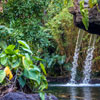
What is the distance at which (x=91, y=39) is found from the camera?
13273 mm

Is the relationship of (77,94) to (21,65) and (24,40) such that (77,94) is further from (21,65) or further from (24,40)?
(21,65)

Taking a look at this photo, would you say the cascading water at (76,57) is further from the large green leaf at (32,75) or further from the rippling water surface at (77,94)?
the large green leaf at (32,75)

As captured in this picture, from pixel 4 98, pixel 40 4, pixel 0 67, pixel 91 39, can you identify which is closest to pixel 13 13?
pixel 40 4

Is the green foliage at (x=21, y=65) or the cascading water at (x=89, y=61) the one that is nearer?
the green foliage at (x=21, y=65)

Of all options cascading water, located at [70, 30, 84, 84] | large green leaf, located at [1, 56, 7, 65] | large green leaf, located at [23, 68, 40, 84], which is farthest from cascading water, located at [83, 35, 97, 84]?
large green leaf, located at [1, 56, 7, 65]

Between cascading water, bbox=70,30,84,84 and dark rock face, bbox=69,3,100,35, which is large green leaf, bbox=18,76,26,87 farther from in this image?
cascading water, bbox=70,30,84,84

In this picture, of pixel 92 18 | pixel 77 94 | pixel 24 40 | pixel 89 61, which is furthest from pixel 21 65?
pixel 89 61

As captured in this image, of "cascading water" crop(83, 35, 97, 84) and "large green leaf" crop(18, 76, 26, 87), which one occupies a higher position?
"large green leaf" crop(18, 76, 26, 87)

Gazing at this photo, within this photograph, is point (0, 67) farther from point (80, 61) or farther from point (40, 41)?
point (80, 61)

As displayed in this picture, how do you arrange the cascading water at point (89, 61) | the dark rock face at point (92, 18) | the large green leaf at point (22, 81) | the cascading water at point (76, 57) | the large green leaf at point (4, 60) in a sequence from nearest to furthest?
the large green leaf at point (4, 60) < the large green leaf at point (22, 81) < the dark rock face at point (92, 18) < the cascading water at point (89, 61) < the cascading water at point (76, 57)

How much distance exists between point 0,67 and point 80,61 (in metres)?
10.3

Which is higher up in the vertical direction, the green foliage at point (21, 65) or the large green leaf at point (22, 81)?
the green foliage at point (21, 65)

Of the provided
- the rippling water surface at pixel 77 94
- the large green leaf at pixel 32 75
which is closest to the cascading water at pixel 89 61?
the rippling water surface at pixel 77 94

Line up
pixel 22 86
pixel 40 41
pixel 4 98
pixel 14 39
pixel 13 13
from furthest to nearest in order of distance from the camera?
pixel 40 41 → pixel 13 13 → pixel 14 39 → pixel 22 86 → pixel 4 98
